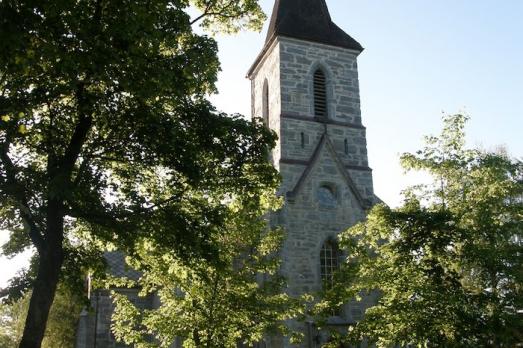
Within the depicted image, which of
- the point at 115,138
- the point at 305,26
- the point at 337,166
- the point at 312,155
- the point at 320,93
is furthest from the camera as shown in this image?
the point at 305,26

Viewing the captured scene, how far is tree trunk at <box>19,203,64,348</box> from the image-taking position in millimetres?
8570

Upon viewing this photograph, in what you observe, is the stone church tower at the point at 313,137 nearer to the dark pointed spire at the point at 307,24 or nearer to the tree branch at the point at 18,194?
the dark pointed spire at the point at 307,24

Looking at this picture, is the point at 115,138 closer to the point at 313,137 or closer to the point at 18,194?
the point at 18,194

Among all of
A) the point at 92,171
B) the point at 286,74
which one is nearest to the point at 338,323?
the point at 286,74

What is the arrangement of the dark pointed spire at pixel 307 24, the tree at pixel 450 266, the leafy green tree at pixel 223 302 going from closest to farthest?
the tree at pixel 450 266, the leafy green tree at pixel 223 302, the dark pointed spire at pixel 307 24

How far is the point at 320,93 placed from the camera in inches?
906

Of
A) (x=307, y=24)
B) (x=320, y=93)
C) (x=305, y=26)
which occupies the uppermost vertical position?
(x=307, y=24)

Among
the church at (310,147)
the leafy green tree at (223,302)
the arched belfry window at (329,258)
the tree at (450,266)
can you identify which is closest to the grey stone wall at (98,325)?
the church at (310,147)

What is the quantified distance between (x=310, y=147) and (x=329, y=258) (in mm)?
A: 4285

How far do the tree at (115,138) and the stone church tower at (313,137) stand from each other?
949cm

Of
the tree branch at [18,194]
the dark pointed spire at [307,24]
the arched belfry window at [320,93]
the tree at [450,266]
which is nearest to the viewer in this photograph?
the tree branch at [18,194]

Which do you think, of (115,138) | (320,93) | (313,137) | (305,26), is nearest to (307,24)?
(305,26)

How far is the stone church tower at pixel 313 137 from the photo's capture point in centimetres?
1983

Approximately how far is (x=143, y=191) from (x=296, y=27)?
571 inches
